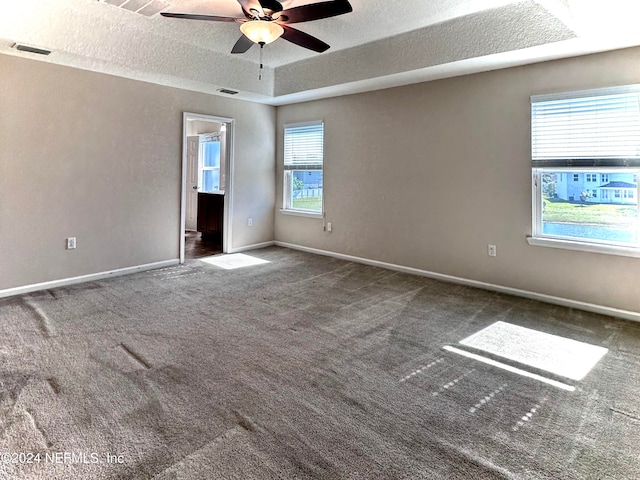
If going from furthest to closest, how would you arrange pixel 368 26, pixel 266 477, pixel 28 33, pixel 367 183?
pixel 367 183 < pixel 368 26 < pixel 28 33 < pixel 266 477

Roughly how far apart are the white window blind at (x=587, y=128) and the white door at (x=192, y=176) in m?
6.45

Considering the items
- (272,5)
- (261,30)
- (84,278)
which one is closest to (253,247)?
(84,278)

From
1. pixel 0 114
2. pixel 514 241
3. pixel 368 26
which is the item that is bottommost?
pixel 514 241

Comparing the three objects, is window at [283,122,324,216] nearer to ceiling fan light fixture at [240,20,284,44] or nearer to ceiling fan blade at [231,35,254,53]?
ceiling fan blade at [231,35,254,53]

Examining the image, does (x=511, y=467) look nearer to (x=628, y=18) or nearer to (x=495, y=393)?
(x=495, y=393)

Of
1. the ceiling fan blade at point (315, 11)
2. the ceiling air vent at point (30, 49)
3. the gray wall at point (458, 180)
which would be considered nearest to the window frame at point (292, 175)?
the gray wall at point (458, 180)

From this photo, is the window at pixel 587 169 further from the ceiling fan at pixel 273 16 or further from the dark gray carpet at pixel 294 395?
the ceiling fan at pixel 273 16

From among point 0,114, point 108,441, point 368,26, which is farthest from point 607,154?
point 0,114

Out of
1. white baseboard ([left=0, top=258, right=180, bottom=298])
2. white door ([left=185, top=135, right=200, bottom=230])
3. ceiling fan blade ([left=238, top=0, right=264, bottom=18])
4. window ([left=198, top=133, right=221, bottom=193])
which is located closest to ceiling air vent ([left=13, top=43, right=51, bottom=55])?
ceiling fan blade ([left=238, top=0, right=264, bottom=18])

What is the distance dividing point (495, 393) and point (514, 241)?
7.78ft

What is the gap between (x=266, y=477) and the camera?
61.6 inches

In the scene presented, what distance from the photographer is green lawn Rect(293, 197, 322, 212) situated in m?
6.16

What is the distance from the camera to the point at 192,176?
26.8ft

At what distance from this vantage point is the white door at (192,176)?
810 centimetres
